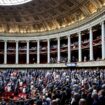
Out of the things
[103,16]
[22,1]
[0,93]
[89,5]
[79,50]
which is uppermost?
[22,1]

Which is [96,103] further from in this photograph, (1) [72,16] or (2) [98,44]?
(1) [72,16]

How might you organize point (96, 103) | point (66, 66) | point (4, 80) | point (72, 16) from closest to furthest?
1. point (96, 103)
2. point (4, 80)
3. point (66, 66)
4. point (72, 16)

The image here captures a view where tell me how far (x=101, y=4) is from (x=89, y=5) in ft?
12.5

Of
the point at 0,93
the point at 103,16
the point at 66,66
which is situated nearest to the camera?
the point at 0,93

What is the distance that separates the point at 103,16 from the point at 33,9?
19168 mm

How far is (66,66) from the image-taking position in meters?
41.3

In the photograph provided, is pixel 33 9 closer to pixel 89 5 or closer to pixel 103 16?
pixel 89 5

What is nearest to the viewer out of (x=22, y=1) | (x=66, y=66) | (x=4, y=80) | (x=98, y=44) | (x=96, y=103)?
(x=96, y=103)

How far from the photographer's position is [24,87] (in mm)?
21906

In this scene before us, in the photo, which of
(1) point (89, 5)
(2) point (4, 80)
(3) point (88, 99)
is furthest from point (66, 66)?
(3) point (88, 99)

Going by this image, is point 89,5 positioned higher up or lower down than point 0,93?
higher up

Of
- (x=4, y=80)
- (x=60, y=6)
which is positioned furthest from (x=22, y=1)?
(x=4, y=80)

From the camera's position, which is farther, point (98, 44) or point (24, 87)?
point (98, 44)

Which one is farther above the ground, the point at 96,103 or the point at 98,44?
the point at 98,44
